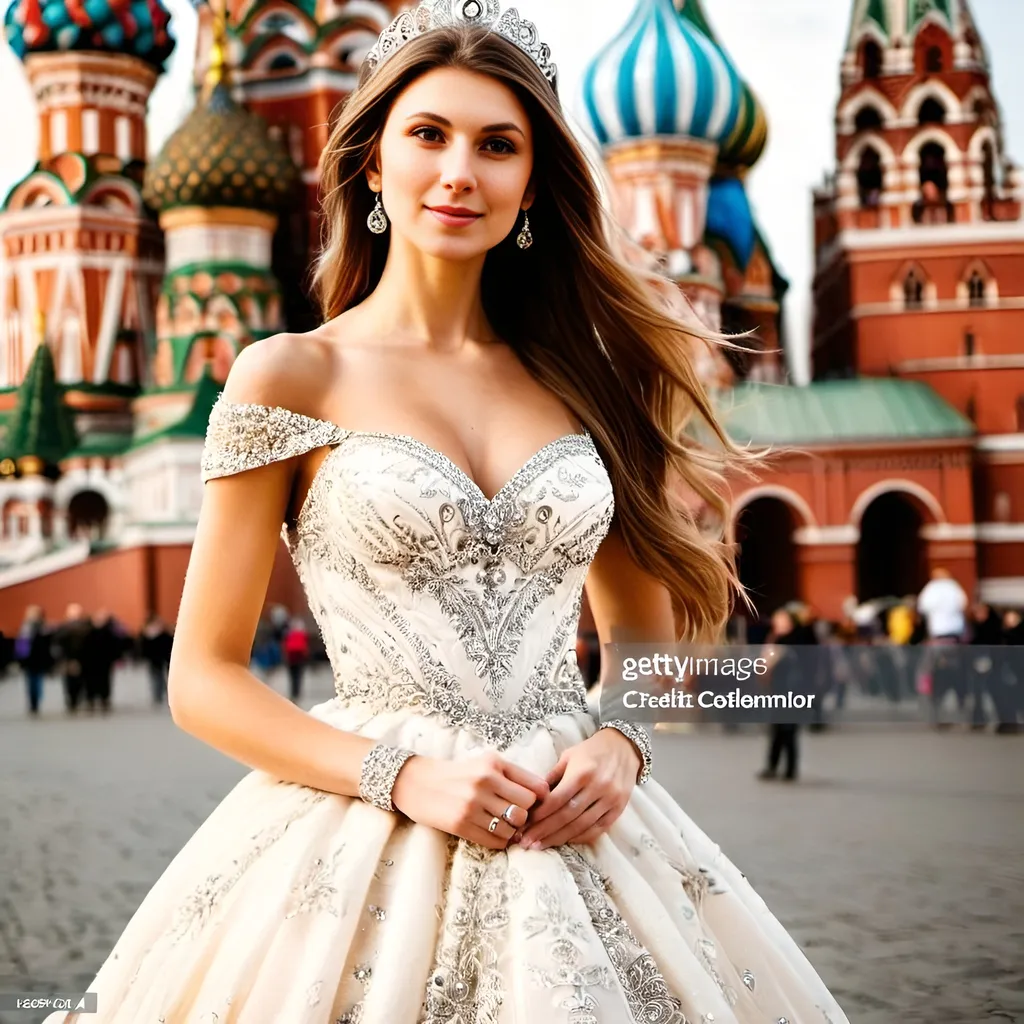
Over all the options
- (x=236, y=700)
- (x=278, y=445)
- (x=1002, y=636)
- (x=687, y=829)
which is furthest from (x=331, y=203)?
(x=1002, y=636)

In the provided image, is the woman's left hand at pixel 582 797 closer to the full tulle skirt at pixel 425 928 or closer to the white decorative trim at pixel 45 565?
the full tulle skirt at pixel 425 928

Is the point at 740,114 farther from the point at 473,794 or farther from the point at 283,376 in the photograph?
the point at 473,794

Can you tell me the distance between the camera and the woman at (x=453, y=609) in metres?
1.27

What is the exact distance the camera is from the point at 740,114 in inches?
592

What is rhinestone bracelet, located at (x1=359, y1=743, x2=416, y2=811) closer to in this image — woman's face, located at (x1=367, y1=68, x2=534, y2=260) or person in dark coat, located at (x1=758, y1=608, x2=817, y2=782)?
woman's face, located at (x1=367, y1=68, x2=534, y2=260)

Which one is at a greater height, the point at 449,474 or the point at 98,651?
the point at 449,474

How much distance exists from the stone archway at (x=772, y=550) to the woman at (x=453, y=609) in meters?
13.5

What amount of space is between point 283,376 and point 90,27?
1460 centimetres

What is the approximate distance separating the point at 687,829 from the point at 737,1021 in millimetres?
198

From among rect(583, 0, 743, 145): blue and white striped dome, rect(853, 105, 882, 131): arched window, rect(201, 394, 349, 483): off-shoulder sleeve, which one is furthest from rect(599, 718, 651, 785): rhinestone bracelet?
rect(853, 105, 882, 131): arched window

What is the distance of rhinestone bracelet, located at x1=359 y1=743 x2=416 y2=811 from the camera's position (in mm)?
1296

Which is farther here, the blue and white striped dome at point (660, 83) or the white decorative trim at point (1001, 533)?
the blue and white striped dome at point (660, 83)

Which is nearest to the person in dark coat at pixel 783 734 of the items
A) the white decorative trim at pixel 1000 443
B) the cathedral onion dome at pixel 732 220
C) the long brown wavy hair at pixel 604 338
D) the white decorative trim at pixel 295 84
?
the long brown wavy hair at pixel 604 338

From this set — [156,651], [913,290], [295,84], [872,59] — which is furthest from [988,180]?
[156,651]
